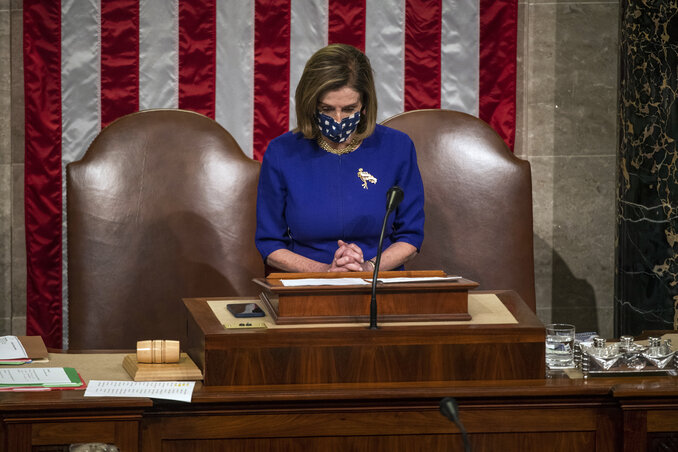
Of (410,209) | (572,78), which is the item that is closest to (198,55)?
→ (410,209)

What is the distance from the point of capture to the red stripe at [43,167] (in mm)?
4422

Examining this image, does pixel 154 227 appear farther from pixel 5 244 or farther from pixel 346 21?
pixel 346 21

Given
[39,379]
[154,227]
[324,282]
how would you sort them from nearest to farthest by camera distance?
[39,379]
[324,282]
[154,227]

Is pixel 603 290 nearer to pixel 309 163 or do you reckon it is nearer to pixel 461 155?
pixel 461 155

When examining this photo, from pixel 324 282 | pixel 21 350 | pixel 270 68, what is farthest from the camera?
pixel 270 68

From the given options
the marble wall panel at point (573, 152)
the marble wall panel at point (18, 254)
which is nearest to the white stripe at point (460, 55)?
the marble wall panel at point (573, 152)

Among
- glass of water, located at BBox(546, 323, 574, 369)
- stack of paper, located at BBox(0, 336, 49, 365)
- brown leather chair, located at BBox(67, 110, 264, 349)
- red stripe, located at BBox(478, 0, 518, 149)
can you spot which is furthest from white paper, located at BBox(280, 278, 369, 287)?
red stripe, located at BBox(478, 0, 518, 149)

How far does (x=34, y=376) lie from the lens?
7.85 feet

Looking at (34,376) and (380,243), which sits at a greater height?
(380,243)

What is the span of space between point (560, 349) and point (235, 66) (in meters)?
2.61

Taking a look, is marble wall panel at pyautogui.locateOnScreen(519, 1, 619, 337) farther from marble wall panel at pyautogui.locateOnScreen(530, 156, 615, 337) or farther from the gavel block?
the gavel block

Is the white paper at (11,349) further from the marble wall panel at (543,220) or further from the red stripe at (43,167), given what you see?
the marble wall panel at (543,220)

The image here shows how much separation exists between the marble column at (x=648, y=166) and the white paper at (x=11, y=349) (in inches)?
112

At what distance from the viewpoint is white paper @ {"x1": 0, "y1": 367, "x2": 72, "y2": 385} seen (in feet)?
7.63
